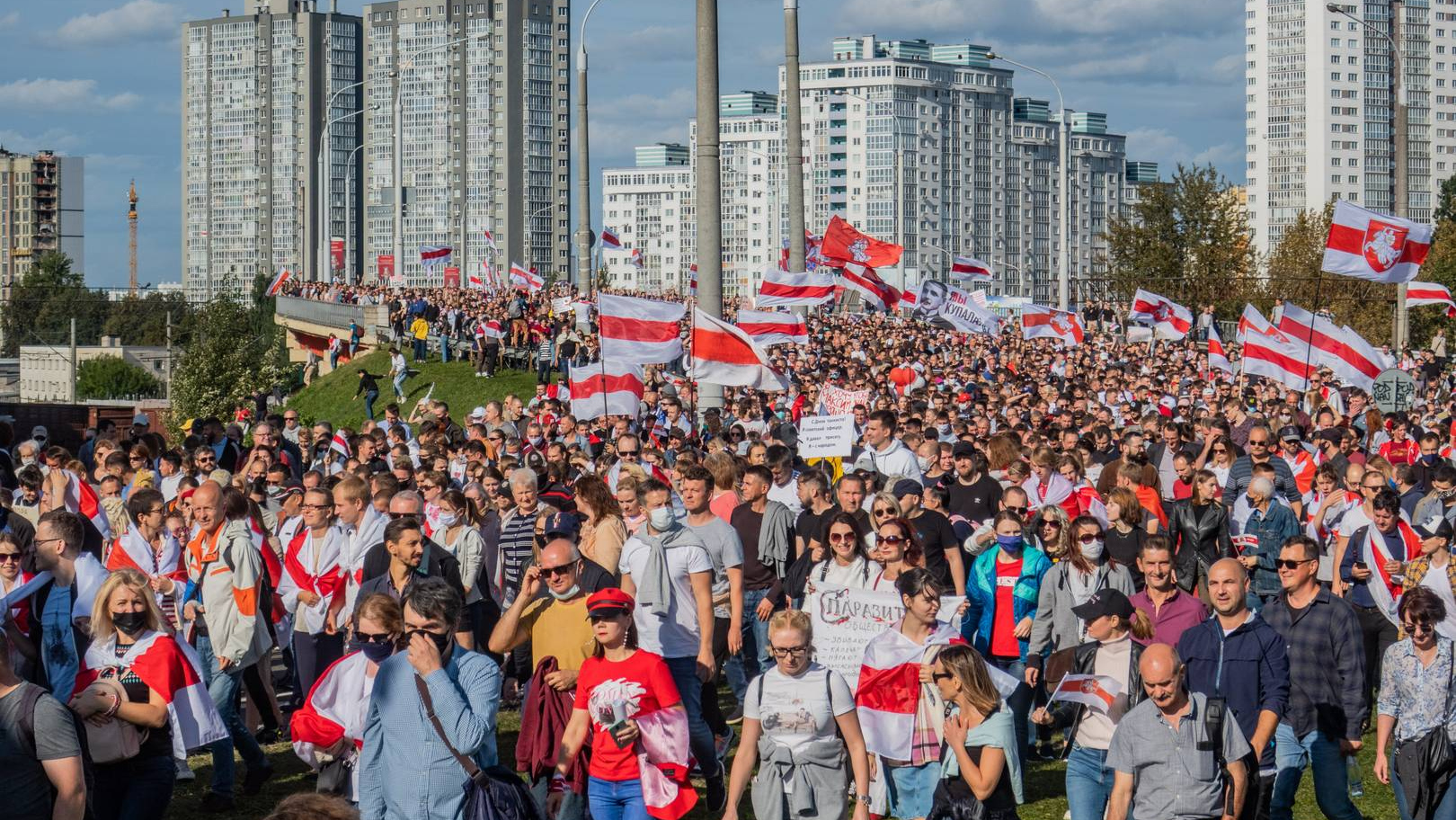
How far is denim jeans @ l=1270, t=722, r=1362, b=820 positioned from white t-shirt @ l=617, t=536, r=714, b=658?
2652mm

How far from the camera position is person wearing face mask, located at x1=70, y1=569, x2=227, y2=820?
7016mm

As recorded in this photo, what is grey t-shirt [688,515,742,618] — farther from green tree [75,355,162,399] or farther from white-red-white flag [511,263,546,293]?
green tree [75,355,162,399]

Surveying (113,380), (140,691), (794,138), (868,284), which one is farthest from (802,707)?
(113,380)

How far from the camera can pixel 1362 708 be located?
26.9 feet

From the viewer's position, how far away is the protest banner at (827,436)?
15.9 metres

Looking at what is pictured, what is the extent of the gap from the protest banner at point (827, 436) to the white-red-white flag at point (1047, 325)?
2149cm

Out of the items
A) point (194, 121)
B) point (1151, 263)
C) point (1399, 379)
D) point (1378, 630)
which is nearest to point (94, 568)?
point (1378, 630)

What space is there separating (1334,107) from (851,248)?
165864 millimetres

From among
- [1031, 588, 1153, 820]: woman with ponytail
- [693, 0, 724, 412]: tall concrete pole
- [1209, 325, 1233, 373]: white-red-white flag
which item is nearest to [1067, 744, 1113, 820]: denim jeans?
[1031, 588, 1153, 820]: woman with ponytail

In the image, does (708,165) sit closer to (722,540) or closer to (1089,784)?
(722,540)

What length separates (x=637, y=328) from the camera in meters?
18.4

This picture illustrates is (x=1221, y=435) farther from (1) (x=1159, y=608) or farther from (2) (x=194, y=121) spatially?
(2) (x=194, y=121)

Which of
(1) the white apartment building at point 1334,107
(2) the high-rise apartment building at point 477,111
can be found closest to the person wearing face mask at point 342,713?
(2) the high-rise apartment building at point 477,111

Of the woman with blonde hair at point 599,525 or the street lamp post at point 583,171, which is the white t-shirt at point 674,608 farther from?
the street lamp post at point 583,171
